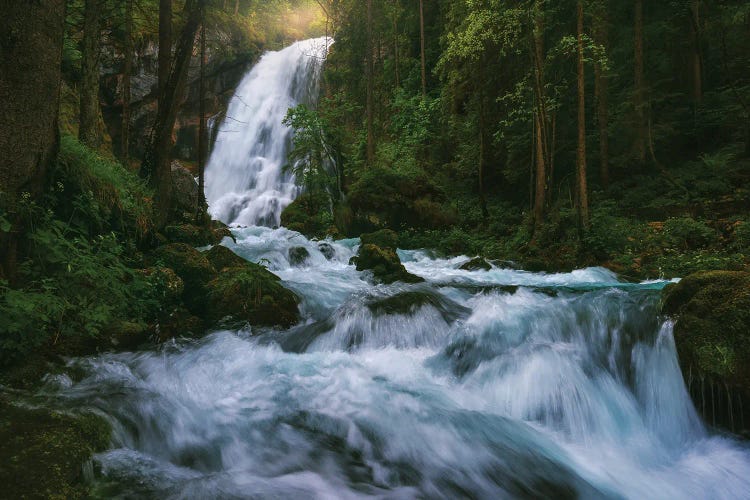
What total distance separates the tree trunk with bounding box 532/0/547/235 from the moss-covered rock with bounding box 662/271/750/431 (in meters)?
9.15

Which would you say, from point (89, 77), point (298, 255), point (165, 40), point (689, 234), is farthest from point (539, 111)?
point (89, 77)

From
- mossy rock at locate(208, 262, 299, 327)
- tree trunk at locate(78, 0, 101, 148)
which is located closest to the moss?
mossy rock at locate(208, 262, 299, 327)

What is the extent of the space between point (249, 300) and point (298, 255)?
6398 millimetres

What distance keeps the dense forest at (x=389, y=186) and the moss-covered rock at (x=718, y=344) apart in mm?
24

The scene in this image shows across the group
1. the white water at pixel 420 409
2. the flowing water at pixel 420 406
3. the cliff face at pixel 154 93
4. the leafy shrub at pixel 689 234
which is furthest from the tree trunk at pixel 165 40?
the cliff face at pixel 154 93

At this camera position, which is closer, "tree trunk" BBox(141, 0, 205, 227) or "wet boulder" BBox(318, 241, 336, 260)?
"tree trunk" BBox(141, 0, 205, 227)

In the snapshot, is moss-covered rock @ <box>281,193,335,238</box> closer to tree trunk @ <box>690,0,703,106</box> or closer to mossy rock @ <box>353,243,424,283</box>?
mossy rock @ <box>353,243,424,283</box>

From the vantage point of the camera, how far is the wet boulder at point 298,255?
13.1m

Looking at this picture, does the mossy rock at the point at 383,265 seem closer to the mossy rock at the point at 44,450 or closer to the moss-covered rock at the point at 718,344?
the moss-covered rock at the point at 718,344

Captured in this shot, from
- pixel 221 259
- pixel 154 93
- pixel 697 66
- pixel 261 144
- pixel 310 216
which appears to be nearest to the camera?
pixel 221 259

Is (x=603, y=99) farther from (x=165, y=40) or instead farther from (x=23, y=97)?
(x=23, y=97)

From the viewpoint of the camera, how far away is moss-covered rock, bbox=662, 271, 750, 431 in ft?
13.0

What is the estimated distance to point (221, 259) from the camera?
27.3ft

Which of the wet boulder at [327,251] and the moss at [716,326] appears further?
the wet boulder at [327,251]
